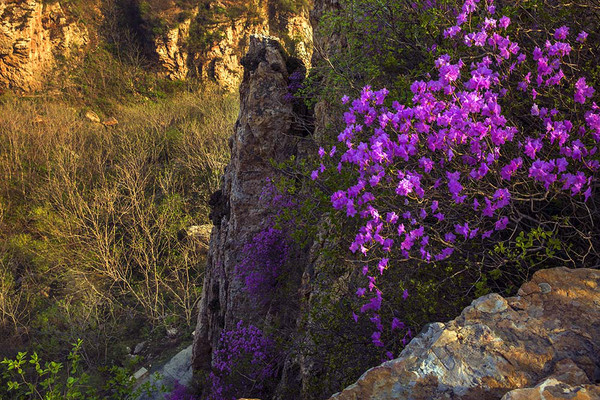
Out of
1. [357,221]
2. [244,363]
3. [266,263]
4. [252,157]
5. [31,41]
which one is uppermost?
[31,41]

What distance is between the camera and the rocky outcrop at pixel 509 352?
1482 millimetres

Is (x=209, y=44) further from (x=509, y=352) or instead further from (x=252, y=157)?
(x=509, y=352)

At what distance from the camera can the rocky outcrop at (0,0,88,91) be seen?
20.4 metres

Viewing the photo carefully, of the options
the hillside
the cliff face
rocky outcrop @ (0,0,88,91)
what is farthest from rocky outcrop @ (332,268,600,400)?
rocky outcrop @ (0,0,88,91)

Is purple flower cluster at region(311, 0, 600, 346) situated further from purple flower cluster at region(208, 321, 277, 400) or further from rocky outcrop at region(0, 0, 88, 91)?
rocky outcrop at region(0, 0, 88, 91)

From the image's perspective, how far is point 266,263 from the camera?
204 inches

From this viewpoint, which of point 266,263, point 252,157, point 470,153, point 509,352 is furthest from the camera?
point 252,157

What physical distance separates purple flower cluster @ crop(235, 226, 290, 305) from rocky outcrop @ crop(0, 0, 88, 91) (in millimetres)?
21335

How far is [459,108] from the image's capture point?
2.07 meters

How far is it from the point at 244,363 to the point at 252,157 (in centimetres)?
286

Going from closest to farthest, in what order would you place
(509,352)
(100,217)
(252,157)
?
1. (509,352)
2. (252,157)
3. (100,217)

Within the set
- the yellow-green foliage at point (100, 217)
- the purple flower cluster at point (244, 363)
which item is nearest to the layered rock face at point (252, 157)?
the purple flower cluster at point (244, 363)

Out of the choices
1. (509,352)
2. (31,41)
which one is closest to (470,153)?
(509,352)

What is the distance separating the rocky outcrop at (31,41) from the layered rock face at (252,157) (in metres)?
19.8
